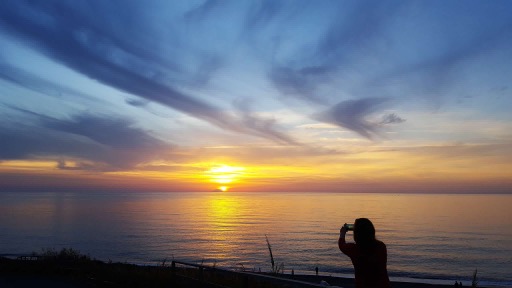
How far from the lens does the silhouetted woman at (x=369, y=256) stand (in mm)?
4312

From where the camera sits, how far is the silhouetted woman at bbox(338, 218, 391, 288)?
4312 mm

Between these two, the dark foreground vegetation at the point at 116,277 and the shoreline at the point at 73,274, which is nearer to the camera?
the dark foreground vegetation at the point at 116,277

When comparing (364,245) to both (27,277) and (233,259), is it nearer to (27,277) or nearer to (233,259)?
(27,277)

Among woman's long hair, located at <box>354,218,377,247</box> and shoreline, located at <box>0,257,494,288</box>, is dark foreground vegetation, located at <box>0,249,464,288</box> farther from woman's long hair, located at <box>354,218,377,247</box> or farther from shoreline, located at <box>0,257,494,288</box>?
woman's long hair, located at <box>354,218,377,247</box>

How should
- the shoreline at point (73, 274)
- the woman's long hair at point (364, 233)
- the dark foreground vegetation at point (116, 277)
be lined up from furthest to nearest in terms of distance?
the shoreline at point (73, 274), the dark foreground vegetation at point (116, 277), the woman's long hair at point (364, 233)

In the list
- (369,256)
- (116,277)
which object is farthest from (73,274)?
(369,256)

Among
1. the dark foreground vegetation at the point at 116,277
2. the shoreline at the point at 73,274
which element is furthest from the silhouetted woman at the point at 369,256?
the shoreline at the point at 73,274

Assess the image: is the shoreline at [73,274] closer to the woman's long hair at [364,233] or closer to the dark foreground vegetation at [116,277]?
the dark foreground vegetation at [116,277]

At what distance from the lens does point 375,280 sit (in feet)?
14.3

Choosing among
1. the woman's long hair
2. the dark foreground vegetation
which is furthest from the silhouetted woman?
the dark foreground vegetation

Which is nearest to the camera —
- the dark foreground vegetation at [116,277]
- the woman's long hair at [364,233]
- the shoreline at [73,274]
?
the woman's long hair at [364,233]

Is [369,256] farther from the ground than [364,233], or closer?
closer

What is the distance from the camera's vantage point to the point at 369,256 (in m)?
4.34

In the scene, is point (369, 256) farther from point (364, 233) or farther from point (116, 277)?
point (116, 277)
